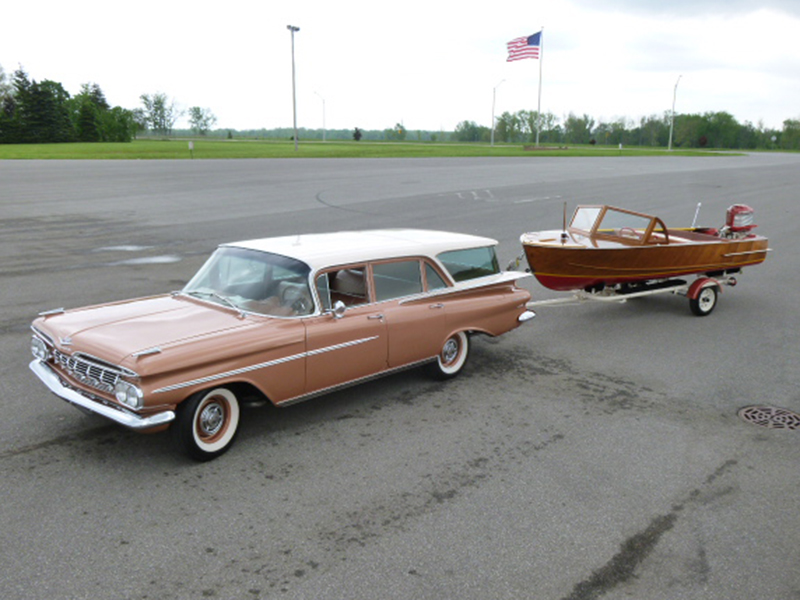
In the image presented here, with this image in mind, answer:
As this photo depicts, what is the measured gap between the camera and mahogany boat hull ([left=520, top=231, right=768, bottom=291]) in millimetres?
8852

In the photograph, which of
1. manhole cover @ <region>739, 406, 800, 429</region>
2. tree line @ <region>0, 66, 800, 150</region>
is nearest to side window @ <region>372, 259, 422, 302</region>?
manhole cover @ <region>739, 406, 800, 429</region>

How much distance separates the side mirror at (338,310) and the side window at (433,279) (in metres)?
1.26

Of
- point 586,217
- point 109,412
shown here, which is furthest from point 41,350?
point 586,217

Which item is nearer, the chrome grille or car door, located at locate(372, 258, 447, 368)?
the chrome grille

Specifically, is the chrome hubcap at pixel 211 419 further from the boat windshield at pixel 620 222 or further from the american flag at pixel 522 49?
the american flag at pixel 522 49

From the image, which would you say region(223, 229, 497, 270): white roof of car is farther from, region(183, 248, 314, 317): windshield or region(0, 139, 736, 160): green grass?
region(0, 139, 736, 160): green grass

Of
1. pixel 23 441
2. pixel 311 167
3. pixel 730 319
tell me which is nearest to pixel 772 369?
pixel 730 319

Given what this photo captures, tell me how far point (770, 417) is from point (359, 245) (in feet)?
13.9

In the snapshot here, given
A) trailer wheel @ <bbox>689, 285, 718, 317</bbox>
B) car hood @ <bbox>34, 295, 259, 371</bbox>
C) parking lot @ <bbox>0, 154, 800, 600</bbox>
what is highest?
car hood @ <bbox>34, 295, 259, 371</bbox>

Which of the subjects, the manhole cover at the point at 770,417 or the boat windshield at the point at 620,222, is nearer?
the manhole cover at the point at 770,417

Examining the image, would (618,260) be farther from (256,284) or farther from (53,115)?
(53,115)

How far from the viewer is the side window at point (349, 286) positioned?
19.3 feet

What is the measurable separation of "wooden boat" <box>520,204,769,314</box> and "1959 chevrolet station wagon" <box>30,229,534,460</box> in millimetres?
1846

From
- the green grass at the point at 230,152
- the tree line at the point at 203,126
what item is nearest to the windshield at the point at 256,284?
the green grass at the point at 230,152
